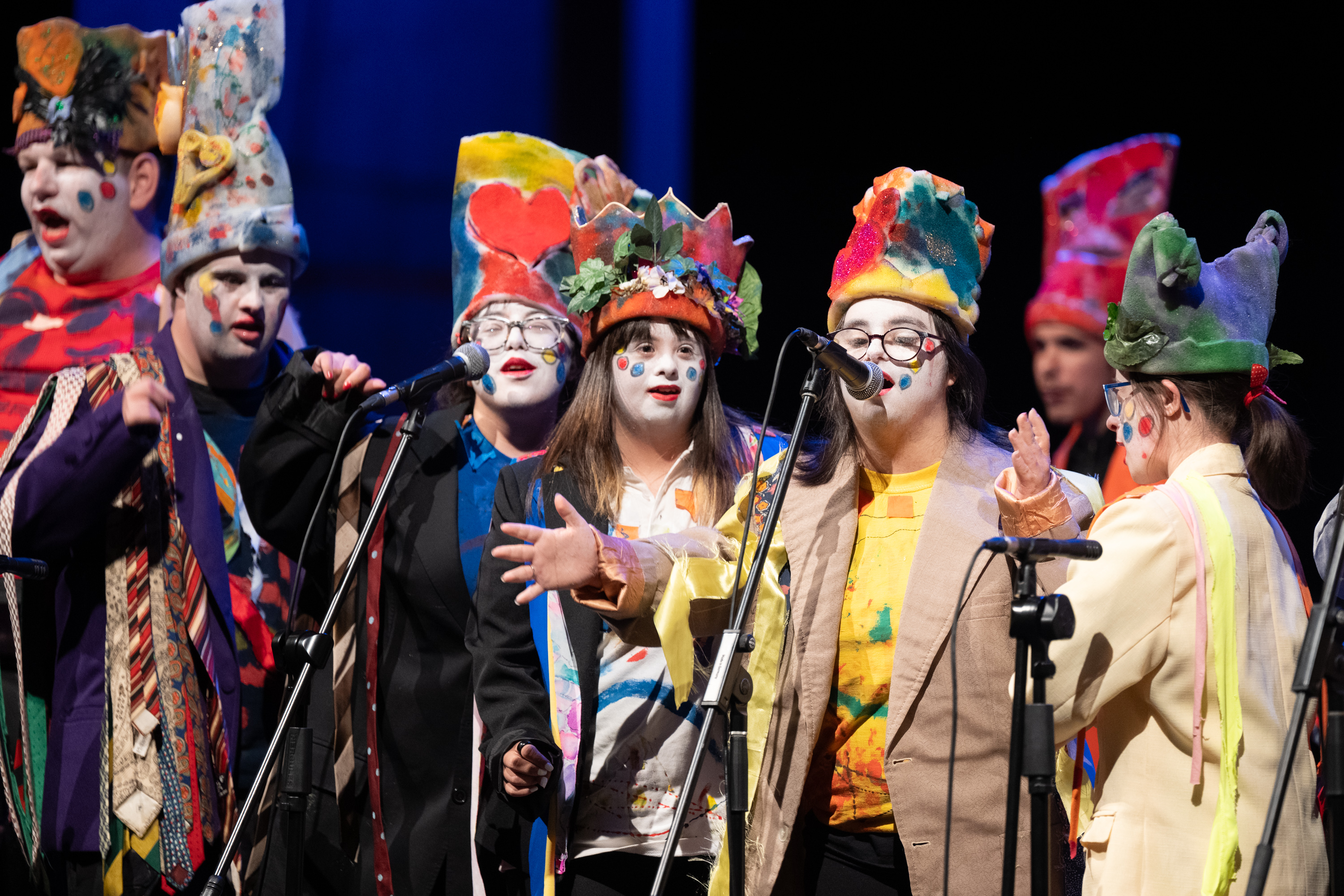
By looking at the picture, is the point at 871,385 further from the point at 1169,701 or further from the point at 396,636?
the point at 396,636

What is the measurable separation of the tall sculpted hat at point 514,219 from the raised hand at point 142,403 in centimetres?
88

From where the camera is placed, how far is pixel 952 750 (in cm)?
224

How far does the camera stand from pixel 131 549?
3.62 metres

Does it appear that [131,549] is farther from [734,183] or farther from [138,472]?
[734,183]

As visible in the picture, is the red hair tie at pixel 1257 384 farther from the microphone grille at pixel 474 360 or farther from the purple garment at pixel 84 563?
the purple garment at pixel 84 563

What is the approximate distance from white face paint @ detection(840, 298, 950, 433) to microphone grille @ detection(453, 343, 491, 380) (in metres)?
1.02

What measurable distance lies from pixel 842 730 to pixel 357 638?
1.50 meters

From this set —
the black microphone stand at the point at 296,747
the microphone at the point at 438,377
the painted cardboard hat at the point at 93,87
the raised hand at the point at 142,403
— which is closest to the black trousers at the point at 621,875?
the black microphone stand at the point at 296,747

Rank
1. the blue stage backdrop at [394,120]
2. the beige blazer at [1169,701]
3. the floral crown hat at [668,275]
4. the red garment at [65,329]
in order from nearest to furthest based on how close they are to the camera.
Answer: the beige blazer at [1169,701]
the floral crown hat at [668,275]
the red garment at [65,329]
the blue stage backdrop at [394,120]

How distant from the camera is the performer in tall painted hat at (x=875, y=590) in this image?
7.66ft

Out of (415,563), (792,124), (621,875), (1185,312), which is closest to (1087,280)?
(792,124)

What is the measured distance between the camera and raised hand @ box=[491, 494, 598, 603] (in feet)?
7.77

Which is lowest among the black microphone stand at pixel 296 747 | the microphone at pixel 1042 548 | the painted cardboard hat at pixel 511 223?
the black microphone stand at pixel 296 747

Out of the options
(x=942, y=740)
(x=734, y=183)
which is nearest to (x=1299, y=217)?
(x=734, y=183)
